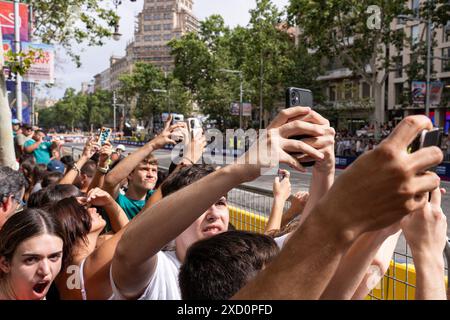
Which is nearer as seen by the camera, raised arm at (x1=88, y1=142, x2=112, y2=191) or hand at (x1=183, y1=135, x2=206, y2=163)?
hand at (x1=183, y1=135, x2=206, y2=163)

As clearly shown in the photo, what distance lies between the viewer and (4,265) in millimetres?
2012

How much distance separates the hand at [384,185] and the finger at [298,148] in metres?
0.36

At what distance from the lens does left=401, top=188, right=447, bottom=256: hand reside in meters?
1.08

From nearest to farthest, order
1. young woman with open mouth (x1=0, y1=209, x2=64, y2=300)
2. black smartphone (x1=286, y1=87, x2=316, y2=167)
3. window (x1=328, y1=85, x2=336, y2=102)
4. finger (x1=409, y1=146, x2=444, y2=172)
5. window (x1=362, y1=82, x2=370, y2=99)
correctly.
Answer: finger (x1=409, y1=146, x2=444, y2=172), black smartphone (x1=286, y1=87, x2=316, y2=167), young woman with open mouth (x1=0, y1=209, x2=64, y2=300), window (x1=362, y1=82, x2=370, y2=99), window (x1=328, y1=85, x2=336, y2=102)

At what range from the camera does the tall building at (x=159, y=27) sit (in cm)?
11000

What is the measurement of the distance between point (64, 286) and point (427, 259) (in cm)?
169

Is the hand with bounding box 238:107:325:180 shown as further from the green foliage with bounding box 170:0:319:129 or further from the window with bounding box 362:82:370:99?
the window with bounding box 362:82:370:99

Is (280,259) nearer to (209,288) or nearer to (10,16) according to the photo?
(209,288)

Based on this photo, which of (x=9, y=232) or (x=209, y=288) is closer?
(x=209, y=288)

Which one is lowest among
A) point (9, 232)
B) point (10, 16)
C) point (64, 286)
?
point (64, 286)

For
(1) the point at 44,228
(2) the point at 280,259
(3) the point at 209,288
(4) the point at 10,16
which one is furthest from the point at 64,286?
(4) the point at 10,16

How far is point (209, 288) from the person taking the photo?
1279mm

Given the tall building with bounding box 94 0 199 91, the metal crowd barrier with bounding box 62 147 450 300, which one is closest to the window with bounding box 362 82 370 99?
the metal crowd barrier with bounding box 62 147 450 300
